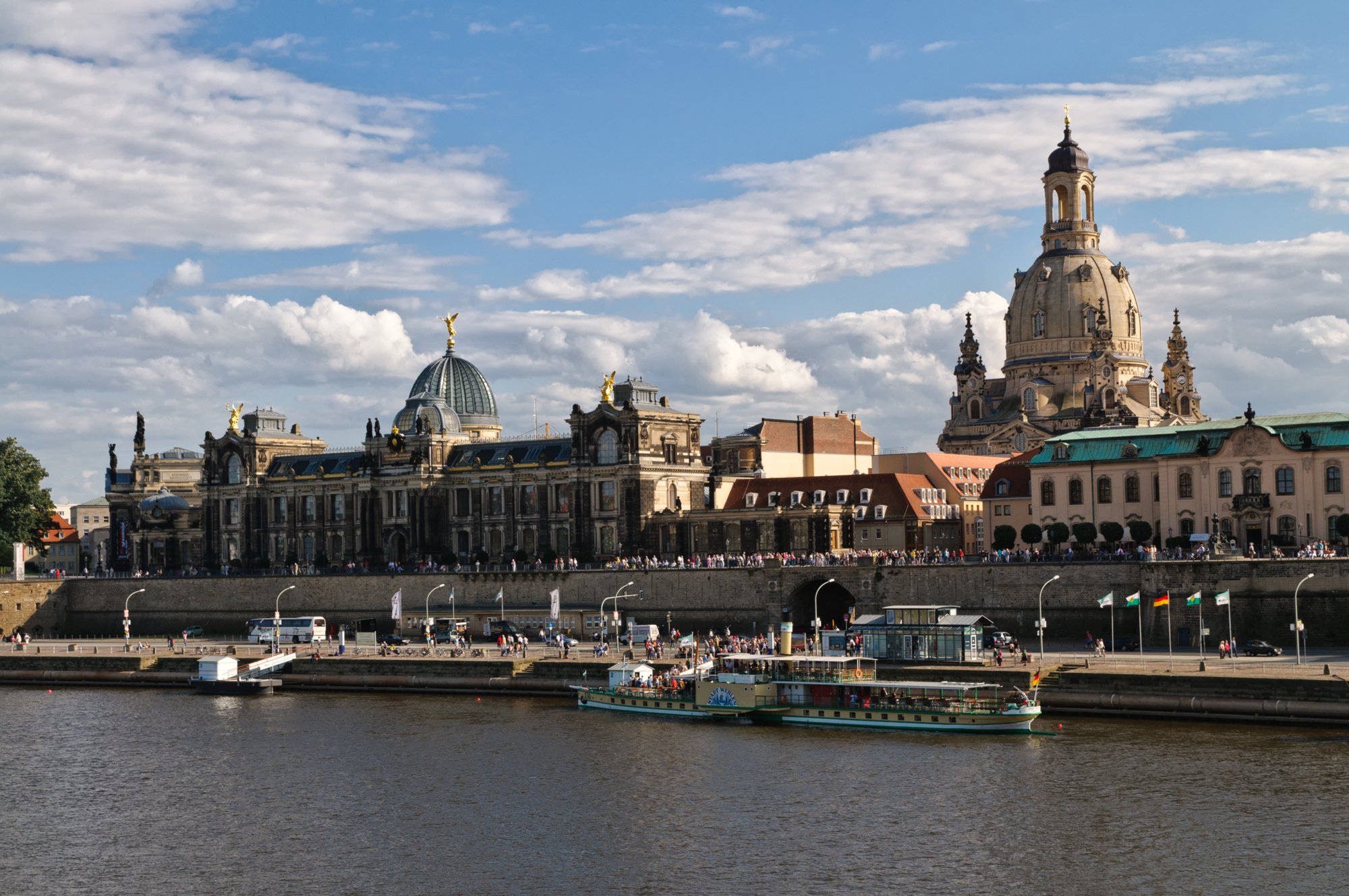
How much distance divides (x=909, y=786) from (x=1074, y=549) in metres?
48.4

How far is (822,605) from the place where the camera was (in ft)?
380

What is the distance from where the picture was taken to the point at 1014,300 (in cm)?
17388

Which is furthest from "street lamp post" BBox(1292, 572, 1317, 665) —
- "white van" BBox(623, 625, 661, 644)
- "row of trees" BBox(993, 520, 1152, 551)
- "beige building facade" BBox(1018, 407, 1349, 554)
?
"white van" BBox(623, 625, 661, 644)

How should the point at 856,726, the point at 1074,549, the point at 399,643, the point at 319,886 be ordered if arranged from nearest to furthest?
the point at 319,886
the point at 856,726
the point at 1074,549
the point at 399,643

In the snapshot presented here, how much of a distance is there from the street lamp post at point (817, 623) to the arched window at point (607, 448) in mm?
27236

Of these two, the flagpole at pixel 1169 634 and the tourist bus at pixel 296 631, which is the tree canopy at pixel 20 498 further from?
the flagpole at pixel 1169 634

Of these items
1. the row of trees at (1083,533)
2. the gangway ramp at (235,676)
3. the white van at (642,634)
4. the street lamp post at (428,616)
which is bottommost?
the gangway ramp at (235,676)

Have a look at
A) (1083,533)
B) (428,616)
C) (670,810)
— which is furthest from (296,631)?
(670,810)

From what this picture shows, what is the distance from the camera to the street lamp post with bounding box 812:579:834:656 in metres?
95.5

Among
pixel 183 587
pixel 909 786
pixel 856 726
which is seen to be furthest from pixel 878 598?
pixel 183 587

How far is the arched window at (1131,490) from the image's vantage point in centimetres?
10900

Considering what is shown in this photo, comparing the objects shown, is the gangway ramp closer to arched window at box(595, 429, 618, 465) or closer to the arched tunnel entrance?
the arched tunnel entrance

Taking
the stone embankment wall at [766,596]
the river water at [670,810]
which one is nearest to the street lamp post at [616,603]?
the stone embankment wall at [766,596]

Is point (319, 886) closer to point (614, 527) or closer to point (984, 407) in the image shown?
point (614, 527)
